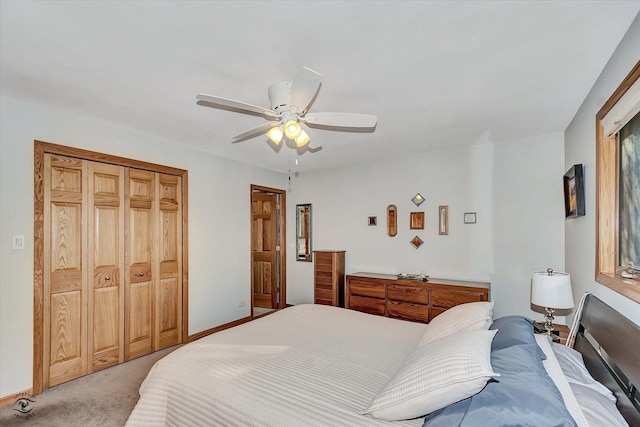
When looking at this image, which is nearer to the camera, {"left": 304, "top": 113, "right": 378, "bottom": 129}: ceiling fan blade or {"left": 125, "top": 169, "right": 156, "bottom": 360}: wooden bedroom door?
{"left": 304, "top": 113, "right": 378, "bottom": 129}: ceiling fan blade

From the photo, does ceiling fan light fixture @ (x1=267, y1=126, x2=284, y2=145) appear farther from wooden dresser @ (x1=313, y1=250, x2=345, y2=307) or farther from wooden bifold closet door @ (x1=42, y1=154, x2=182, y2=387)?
wooden dresser @ (x1=313, y1=250, x2=345, y2=307)

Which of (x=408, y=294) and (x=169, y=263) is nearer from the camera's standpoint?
(x=169, y=263)

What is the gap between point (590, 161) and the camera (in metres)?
2.32

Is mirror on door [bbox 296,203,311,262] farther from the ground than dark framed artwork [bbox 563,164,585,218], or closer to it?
closer to it

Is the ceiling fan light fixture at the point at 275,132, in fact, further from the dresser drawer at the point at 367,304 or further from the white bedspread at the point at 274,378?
the dresser drawer at the point at 367,304

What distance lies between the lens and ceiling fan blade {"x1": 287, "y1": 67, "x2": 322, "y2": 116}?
5.33ft

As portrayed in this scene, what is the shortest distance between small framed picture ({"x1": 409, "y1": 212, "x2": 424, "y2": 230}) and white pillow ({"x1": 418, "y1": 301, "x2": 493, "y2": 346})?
2.22 meters

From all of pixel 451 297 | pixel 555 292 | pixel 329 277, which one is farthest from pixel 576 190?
pixel 329 277

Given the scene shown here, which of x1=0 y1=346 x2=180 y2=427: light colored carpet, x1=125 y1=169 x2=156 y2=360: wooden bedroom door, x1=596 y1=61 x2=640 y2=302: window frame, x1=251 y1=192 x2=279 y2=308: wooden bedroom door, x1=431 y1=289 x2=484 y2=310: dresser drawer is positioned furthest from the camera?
x1=251 y1=192 x2=279 y2=308: wooden bedroom door

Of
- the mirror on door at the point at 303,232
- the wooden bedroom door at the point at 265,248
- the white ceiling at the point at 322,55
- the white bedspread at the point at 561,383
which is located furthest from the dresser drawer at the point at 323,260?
the white bedspread at the point at 561,383

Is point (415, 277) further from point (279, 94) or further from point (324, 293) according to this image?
point (279, 94)

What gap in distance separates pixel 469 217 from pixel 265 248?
10.8 ft

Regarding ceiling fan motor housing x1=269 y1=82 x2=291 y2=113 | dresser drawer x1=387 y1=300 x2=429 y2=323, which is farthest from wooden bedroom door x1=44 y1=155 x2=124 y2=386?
dresser drawer x1=387 y1=300 x2=429 y2=323

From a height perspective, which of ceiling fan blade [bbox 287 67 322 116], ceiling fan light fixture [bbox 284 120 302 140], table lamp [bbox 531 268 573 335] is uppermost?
ceiling fan blade [bbox 287 67 322 116]
